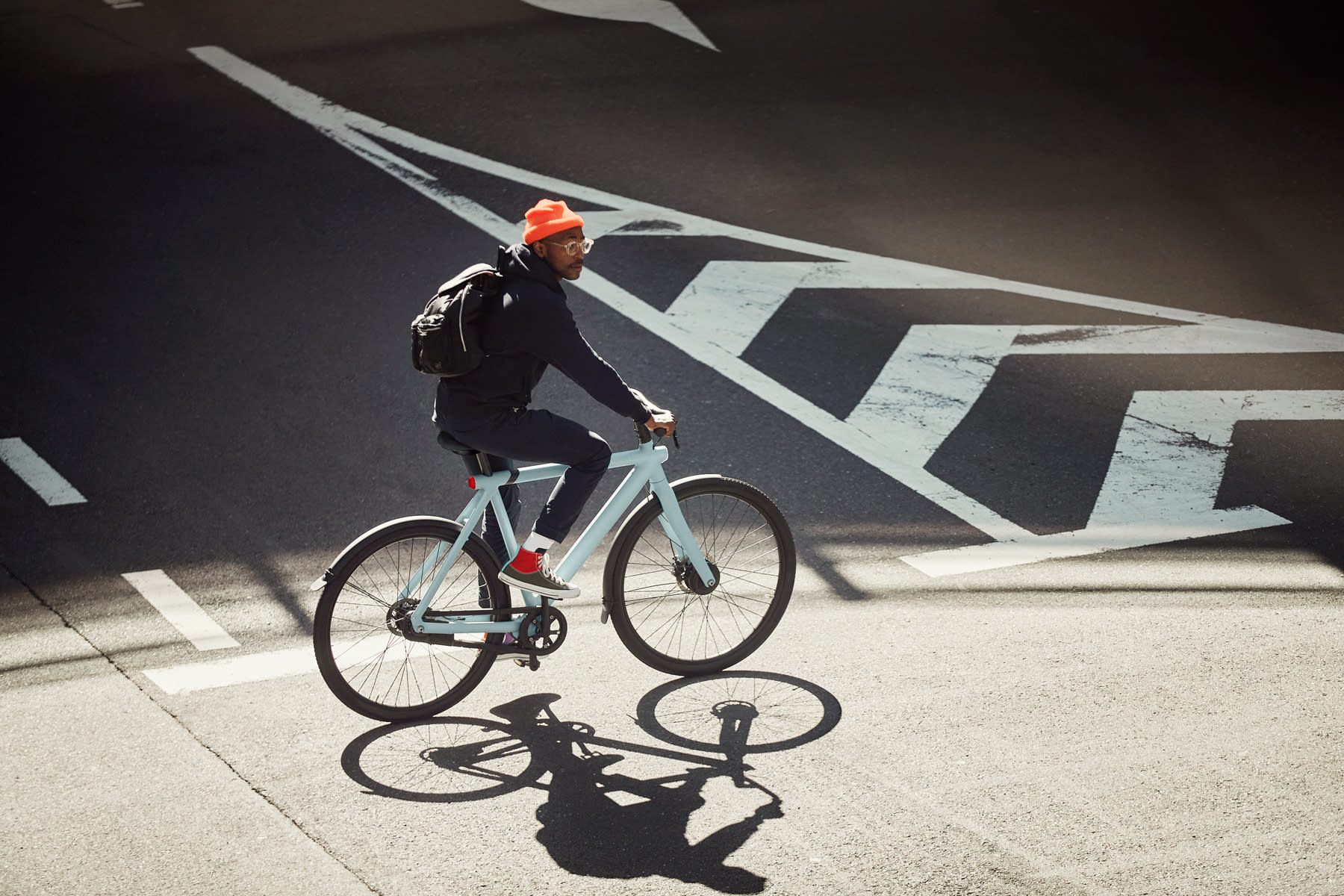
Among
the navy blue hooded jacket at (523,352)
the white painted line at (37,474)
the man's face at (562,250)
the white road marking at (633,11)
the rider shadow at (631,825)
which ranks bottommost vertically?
the rider shadow at (631,825)

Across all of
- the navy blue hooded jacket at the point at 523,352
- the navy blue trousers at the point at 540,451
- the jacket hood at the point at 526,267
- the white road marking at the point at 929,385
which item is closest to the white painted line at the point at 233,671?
the navy blue trousers at the point at 540,451

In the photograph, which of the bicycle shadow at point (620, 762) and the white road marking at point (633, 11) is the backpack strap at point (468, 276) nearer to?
the bicycle shadow at point (620, 762)

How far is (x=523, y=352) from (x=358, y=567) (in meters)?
1.07

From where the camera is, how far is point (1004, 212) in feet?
37.4

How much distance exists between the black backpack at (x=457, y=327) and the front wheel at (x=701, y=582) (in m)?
1.01

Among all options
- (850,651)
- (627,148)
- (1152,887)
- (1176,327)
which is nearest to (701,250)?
(627,148)

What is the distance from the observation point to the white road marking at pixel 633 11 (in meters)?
15.8

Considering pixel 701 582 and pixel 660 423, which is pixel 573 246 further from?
pixel 701 582

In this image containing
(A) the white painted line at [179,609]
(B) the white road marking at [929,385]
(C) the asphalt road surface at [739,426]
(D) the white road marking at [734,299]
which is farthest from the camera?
(D) the white road marking at [734,299]

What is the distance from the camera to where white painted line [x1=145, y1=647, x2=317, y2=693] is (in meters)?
5.86

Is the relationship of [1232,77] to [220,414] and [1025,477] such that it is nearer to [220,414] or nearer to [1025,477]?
[1025,477]

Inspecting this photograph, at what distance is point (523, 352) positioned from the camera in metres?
5.42

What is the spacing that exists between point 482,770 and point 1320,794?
3.16 meters

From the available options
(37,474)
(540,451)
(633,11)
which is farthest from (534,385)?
(633,11)
